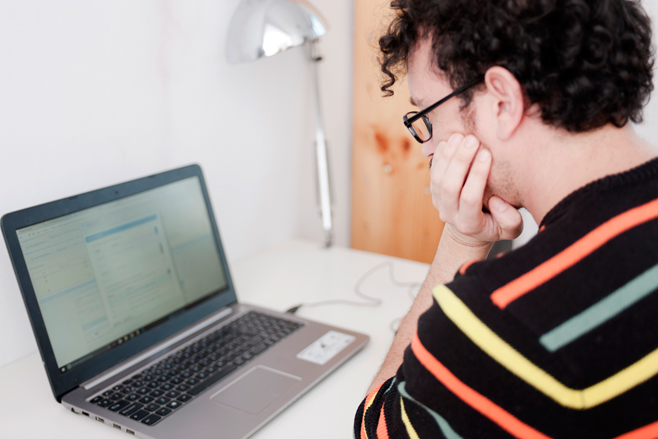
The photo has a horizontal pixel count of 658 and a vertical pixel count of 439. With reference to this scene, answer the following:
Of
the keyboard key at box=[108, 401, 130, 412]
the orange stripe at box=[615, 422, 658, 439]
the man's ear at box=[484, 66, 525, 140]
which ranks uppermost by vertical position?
the man's ear at box=[484, 66, 525, 140]

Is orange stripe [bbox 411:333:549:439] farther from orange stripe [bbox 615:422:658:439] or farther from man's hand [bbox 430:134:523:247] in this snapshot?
man's hand [bbox 430:134:523:247]

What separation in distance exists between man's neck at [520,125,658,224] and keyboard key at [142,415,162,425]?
1.92 feet

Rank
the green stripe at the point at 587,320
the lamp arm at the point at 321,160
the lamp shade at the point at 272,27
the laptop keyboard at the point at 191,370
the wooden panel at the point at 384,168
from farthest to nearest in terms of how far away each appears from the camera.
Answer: the wooden panel at the point at 384,168, the lamp arm at the point at 321,160, the lamp shade at the point at 272,27, the laptop keyboard at the point at 191,370, the green stripe at the point at 587,320

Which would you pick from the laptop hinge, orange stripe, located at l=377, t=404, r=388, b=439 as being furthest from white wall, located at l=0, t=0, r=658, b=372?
orange stripe, located at l=377, t=404, r=388, b=439

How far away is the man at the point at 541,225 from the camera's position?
0.46m

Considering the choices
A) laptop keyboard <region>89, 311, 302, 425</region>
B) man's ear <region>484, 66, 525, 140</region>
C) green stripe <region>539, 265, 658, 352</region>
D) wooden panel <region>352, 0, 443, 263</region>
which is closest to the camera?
green stripe <region>539, 265, 658, 352</region>

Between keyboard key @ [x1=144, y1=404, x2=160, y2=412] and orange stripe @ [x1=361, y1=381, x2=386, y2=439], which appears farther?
keyboard key @ [x1=144, y1=404, x2=160, y2=412]

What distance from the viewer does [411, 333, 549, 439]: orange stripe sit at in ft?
1.58

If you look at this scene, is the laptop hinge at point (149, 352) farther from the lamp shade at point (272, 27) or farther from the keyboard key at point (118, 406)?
the lamp shade at point (272, 27)

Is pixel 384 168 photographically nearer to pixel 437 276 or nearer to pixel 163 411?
pixel 437 276

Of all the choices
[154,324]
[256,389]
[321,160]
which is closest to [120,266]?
[154,324]

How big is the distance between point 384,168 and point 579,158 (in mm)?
1021

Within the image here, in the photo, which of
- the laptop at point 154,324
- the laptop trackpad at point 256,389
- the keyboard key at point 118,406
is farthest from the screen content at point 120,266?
the laptop trackpad at point 256,389

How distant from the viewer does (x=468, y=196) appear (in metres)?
0.72
